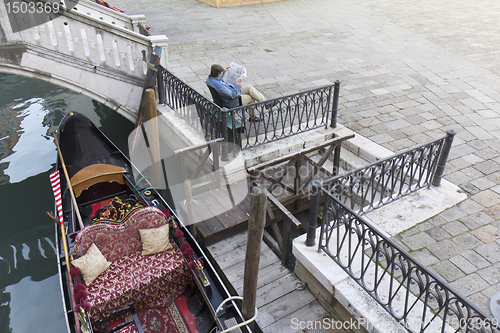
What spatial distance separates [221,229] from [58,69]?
3793mm

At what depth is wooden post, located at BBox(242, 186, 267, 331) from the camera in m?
2.62

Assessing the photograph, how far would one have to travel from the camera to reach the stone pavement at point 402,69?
12.0ft

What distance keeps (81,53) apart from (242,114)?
306 cm

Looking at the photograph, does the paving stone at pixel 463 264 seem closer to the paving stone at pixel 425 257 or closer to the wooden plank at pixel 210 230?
the paving stone at pixel 425 257

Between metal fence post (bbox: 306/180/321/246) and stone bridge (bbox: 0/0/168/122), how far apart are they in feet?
14.2

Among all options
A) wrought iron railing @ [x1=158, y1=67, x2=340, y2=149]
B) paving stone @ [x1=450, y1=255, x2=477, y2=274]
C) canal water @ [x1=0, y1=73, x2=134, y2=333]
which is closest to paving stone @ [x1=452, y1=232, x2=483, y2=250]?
paving stone @ [x1=450, y1=255, x2=477, y2=274]

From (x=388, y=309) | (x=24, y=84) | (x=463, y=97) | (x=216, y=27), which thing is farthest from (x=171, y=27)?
(x=388, y=309)

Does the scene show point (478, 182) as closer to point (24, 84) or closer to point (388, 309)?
point (388, 309)

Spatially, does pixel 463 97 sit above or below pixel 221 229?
above

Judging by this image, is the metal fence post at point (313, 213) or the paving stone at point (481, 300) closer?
the paving stone at point (481, 300)

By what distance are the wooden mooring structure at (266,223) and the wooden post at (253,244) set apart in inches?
14.4

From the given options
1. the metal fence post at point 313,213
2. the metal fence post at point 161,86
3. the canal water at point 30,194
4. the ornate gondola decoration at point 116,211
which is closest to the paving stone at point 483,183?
the metal fence post at point 313,213

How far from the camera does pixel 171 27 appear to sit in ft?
36.5

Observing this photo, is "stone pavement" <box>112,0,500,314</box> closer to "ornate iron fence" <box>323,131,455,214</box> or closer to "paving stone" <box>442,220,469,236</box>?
"paving stone" <box>442,220,469,236</box>
